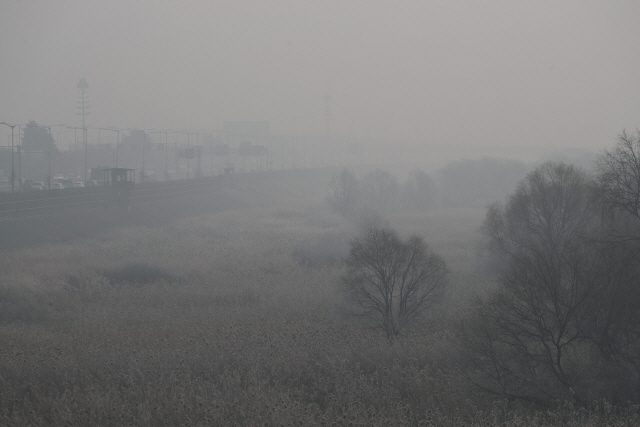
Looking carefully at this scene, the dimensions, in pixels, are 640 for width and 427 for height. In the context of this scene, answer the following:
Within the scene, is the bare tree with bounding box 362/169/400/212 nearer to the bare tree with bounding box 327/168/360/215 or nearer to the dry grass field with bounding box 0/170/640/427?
the bare tree with bounding box 327/168/360/215

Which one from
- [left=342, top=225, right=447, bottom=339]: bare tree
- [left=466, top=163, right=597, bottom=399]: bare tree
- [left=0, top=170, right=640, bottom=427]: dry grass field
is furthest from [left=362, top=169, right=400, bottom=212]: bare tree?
[left=466, top=163, right=597, bottom=399]: bare tree

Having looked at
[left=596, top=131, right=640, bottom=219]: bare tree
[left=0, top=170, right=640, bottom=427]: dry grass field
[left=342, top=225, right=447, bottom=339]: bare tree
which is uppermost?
[left=596, top=131, right=640, bottom=219]: bare tree

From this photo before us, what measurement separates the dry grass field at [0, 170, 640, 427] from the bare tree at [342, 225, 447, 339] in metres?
0.76

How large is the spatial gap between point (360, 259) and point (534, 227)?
39.8 ft

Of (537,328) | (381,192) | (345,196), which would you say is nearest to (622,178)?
(537,328)

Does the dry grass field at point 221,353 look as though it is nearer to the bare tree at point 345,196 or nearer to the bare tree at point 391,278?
the bare tree at point 391,278

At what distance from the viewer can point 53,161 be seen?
106438 millimetres

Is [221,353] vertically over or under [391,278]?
under

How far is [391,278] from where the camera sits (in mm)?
22531

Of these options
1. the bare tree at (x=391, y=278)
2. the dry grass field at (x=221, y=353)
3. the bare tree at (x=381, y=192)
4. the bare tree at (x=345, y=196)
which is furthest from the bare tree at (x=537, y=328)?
the bare tree at (x=381, y=192)

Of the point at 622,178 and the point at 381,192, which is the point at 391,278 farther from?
the point at 381,192

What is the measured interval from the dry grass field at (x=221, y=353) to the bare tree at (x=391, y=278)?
0.76 meters

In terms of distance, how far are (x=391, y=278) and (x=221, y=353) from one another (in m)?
8.08

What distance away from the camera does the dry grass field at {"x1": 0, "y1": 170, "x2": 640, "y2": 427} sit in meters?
12.2
